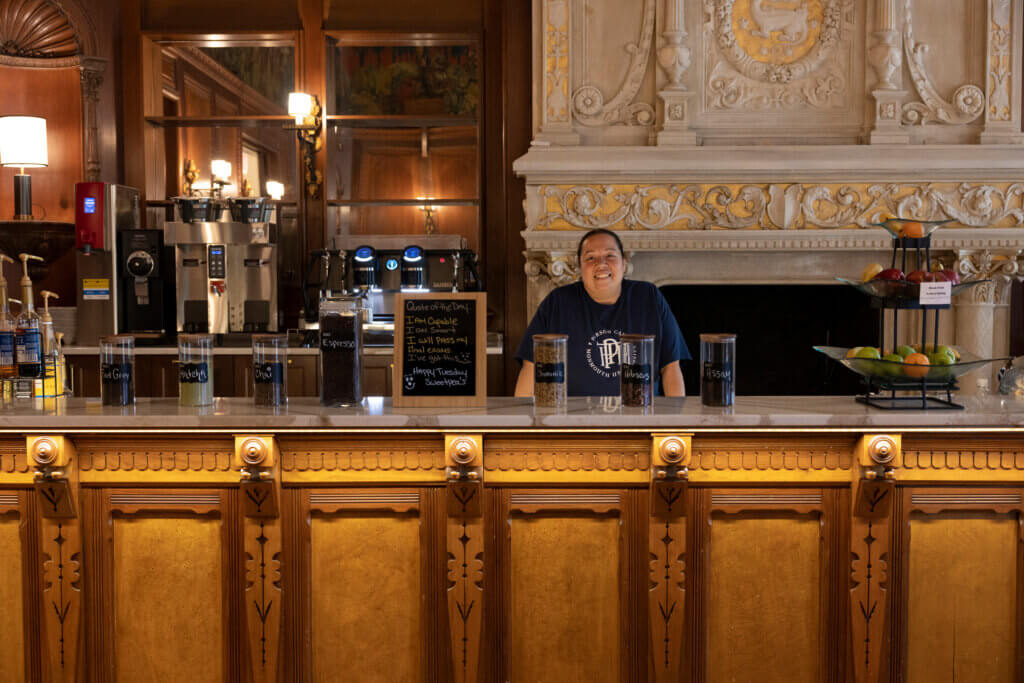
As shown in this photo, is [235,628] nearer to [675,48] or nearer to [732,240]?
[732,240]

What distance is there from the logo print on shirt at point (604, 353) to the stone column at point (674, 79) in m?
2.24

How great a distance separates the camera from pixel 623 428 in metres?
2.06

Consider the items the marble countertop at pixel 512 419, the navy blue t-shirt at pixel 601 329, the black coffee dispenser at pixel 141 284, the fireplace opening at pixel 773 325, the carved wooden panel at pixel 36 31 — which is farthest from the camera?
the carved wooden panel at pixel 36 31

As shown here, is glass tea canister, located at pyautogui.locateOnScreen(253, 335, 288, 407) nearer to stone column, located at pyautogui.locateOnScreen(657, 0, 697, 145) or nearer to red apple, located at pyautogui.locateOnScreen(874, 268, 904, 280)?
red apple, located at pyautogui.locateOnScreen(874, 268, 904, 280)

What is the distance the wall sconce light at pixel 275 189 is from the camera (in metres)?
5.78

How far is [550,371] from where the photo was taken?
86.7 inches

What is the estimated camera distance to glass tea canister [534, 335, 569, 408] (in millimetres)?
2189

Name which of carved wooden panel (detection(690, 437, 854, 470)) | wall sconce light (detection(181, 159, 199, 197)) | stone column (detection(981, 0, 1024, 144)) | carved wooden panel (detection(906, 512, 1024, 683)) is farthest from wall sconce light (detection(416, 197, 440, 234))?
carved wooden panel (detection(906, 512, 1024, 683))

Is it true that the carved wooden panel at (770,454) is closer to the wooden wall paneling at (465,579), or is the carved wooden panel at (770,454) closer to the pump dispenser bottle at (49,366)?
the wooden wall paneling at (465,579)

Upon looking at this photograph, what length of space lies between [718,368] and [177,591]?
1.39 meters

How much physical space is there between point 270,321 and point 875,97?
353 centimetres

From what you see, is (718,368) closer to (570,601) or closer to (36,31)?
(570,601)

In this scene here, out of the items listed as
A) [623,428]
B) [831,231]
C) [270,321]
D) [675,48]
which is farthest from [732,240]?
[623,428]

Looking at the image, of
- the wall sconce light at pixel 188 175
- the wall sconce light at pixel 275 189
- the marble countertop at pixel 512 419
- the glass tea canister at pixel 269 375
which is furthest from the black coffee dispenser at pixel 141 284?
the glass tea canister at pixel 269 375
